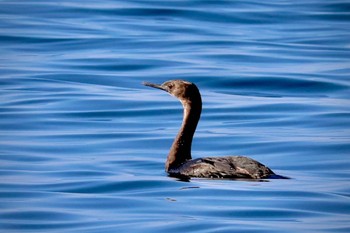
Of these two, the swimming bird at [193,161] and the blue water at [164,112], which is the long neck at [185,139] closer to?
the swimming bird at [193,161]

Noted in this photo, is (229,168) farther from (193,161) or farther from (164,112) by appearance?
(164,112)

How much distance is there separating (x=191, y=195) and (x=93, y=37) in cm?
1672

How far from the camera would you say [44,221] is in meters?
11.7

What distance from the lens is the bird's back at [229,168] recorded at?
13766 millimetres

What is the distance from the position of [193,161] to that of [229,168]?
0.73 metres

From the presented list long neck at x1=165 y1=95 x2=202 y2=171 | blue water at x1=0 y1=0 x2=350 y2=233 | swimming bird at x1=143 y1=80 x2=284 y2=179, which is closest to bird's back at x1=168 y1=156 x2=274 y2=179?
swimming bird at x1=143 y1=80 x2=284 y2=179

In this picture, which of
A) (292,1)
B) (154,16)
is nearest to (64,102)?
(154,16)

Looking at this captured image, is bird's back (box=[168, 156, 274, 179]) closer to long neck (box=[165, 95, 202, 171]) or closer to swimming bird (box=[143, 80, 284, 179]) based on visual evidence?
swimming bird (box=[143, 80, 284, 179])

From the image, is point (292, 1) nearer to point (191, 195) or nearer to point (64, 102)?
point (64, 102)

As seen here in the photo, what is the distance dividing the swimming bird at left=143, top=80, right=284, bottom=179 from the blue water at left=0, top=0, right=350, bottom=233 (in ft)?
0.55

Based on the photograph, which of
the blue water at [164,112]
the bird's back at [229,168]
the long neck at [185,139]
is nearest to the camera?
the blue water at [164,112]

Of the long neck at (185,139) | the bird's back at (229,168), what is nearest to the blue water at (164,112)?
the bird's back at (229,168)

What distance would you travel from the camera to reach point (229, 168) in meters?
13.9

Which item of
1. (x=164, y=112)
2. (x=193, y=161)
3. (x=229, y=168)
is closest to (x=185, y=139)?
(x=193, y=161)
